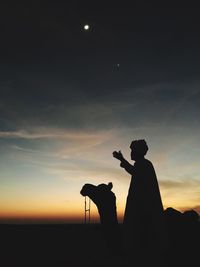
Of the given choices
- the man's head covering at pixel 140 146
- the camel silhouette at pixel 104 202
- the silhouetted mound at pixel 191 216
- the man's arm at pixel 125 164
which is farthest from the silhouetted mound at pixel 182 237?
the man's head covering at pixel 140 146

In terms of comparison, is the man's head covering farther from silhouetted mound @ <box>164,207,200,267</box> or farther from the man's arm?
silhouetted mound @ <box>164,207,200,267</box>

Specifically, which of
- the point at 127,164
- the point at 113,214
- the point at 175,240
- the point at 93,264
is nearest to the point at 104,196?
the point at 113,214

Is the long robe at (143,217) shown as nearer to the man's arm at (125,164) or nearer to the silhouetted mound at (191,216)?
the man's arm at (125,164)

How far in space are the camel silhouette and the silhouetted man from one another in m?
1.51

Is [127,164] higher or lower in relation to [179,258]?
higher

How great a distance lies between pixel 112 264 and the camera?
10.0m

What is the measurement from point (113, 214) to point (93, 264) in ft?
17.4

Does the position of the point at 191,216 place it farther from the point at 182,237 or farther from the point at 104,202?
the point at 104,202

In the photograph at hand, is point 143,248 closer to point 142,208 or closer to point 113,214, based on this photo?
point 142,208

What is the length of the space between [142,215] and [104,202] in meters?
1.80

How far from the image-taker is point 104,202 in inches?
351

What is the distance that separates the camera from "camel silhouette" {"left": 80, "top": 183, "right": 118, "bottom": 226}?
8.92 metres

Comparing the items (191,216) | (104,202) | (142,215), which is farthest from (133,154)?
(191,216)

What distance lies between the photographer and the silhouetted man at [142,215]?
714cm
